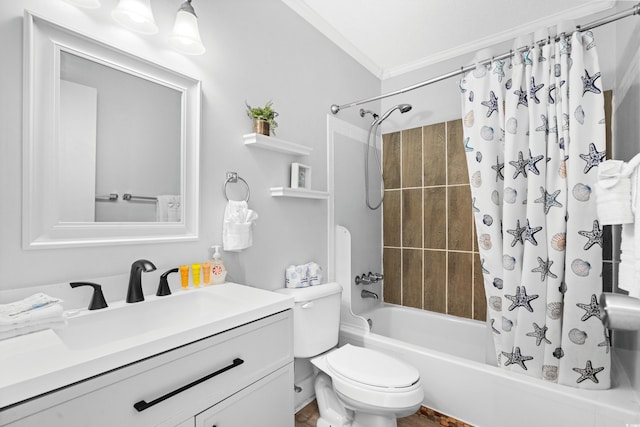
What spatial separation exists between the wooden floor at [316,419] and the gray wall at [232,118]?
79cm

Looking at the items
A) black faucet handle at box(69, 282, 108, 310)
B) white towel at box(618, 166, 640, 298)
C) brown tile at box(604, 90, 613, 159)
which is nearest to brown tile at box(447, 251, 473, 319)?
brown tile at box(604, 90, 613, 159)

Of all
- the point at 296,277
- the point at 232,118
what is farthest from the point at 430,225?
the point at 232,118

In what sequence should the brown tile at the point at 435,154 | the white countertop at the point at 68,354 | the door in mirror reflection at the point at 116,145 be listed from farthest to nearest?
the brown tile at the point at 435,154, the door in mirror reflection at the point at 116,145, the white countertop at the point at 68,354

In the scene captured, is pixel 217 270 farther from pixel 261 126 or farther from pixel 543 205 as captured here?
pixel 543 205

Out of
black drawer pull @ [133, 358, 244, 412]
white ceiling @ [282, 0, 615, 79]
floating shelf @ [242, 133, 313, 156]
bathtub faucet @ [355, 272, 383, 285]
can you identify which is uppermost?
white ceiling @ [282, 0, 615, 79]

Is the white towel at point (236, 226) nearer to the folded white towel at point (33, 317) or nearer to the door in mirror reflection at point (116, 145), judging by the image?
the door in mirror reflection at point (116, 145)

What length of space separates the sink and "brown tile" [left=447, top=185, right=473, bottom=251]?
6.23 ft

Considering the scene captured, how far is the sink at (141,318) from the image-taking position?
3.01 ft

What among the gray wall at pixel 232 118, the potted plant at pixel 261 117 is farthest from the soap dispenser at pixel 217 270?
the potted plant at pixel 261 117

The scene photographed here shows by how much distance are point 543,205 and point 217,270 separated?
1637 mm

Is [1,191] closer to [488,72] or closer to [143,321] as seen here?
[143,321]

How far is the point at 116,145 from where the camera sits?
3.78ft

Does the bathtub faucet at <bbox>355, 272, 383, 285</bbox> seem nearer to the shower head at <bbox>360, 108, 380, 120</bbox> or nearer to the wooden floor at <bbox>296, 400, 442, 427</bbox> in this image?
the wooden floor at <bbox>296, 400, 442, 427</bbox>

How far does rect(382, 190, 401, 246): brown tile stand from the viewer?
272 cm
